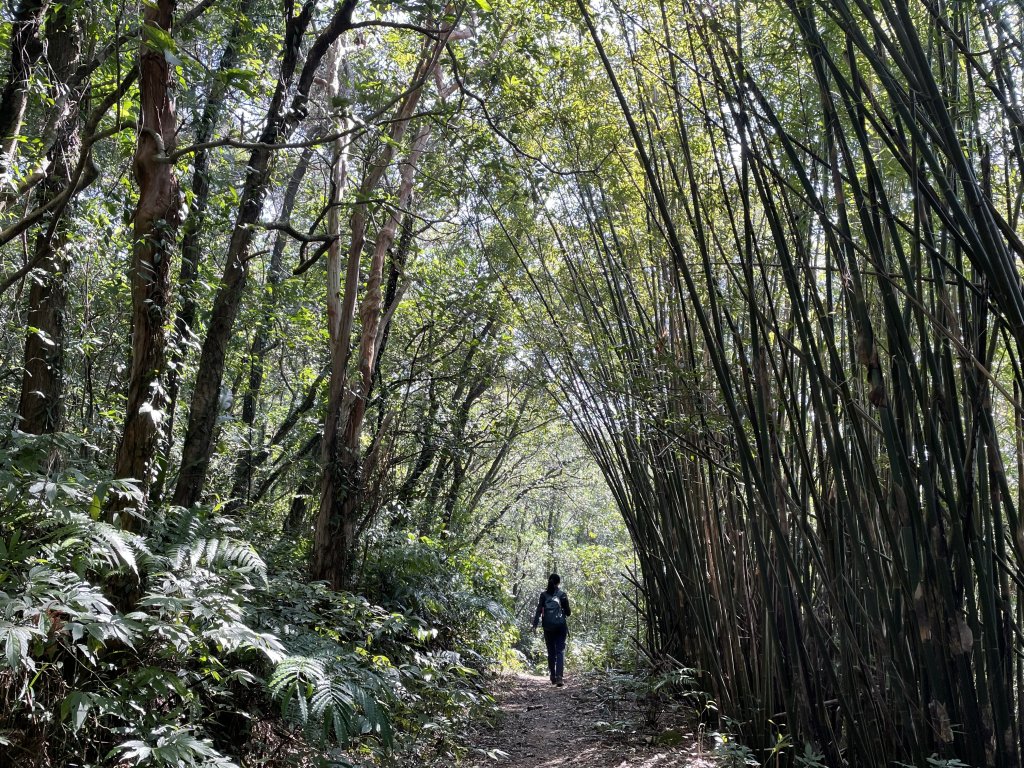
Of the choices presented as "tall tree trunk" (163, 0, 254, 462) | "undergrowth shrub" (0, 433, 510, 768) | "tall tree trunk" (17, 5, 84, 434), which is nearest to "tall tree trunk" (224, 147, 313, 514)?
"tall tree trunk" (163, 0, 254, 462)

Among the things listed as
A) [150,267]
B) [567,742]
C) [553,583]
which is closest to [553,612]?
[553,583]

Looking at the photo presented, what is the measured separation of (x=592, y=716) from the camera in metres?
5.02

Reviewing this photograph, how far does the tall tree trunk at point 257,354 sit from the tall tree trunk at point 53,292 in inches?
69.5

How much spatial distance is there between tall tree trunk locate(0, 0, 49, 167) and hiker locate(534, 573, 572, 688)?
5.24m

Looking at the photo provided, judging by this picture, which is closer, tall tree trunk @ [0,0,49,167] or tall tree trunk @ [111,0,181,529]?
tall tree trunk @ [111,0,181,529]

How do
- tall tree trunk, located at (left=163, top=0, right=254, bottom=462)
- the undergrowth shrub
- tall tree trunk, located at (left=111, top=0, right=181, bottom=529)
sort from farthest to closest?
tall tree trunk, located at (left=163, top=0, right=254, bottom=462) → tall tree trunk, located at (left=111, top=0, right=181, bottom=529) → the undergrowth shrub

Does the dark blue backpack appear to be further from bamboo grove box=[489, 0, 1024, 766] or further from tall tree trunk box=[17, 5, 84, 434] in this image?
tall tree trunk box=[17, 5, 84, 434]

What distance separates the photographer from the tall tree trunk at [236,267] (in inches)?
132

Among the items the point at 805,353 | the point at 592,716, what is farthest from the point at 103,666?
the point at 592,716

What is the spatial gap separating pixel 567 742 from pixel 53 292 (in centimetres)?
365

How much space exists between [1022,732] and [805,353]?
4.26ft

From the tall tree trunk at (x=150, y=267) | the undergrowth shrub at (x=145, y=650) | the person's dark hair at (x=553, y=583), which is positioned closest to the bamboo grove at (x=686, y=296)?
the tall tree trunk at (x=150, y=267)

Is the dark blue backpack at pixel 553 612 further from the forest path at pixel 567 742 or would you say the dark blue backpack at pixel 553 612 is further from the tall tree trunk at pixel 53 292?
the tall tree trunk at pixel 53 292

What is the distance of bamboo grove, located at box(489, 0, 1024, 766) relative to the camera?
2.06m
